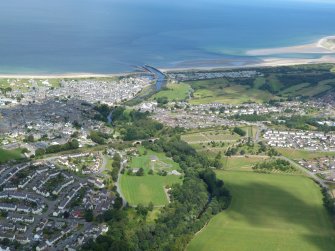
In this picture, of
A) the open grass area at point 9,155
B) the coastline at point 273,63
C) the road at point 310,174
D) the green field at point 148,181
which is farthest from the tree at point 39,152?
the coastline at point 273,63

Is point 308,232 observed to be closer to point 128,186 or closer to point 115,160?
point 128,186

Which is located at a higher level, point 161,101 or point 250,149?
point 161,101

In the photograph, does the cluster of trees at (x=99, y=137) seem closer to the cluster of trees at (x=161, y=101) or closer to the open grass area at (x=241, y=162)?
the open grass area at (x=241, y=162)

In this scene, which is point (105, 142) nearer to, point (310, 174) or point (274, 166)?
point (274, 166)

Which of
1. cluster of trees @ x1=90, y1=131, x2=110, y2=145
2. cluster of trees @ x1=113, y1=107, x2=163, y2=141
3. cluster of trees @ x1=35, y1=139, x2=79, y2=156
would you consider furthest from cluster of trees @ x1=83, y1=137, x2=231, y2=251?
cluster of trees @ x1=35, y1=139, x2=79, y2=156

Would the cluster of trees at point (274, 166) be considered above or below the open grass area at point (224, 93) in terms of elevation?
below

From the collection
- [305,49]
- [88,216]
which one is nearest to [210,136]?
[88,216]

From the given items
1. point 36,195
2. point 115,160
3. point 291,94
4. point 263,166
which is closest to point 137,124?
point 115,160
